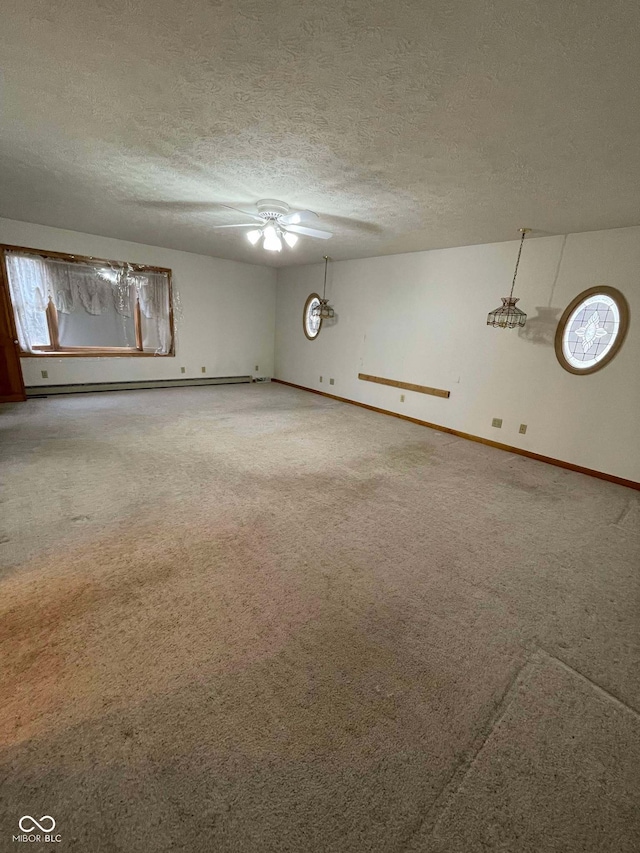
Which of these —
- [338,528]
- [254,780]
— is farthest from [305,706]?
[338,528]

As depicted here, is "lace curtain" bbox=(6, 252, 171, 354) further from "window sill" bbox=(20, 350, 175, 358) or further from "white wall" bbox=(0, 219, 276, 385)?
"white wall" bbox=(0, 219, 276, 385)

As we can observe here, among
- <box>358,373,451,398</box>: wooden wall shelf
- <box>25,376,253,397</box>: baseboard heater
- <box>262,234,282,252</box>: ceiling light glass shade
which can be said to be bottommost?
<box>25,376,253,397</box>: baseboard heater

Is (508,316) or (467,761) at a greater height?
(508,316)

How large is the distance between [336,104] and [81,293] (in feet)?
17.6

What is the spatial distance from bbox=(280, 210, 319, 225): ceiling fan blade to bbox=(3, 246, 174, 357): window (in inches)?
142

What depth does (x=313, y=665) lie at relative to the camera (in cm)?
143

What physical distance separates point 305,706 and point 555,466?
3768 millimetres

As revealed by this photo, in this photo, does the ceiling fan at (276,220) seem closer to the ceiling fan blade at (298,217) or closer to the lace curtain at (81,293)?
the ceiling fan blade at (298,217)

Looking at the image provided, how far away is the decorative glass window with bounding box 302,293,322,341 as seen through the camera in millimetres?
6508

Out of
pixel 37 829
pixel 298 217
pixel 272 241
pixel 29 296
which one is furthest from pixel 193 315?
pixel 37 829

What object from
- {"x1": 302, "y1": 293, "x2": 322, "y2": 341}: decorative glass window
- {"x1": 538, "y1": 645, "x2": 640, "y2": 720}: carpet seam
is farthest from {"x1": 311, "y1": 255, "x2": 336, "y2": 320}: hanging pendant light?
{"x1": 538, "y1": 645, "x2": 640, "y2": 720}: carpet seam

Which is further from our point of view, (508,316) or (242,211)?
(508,316)

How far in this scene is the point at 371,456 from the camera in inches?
148

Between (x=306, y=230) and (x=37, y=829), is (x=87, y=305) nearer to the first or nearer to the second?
(x=306, y=230)
